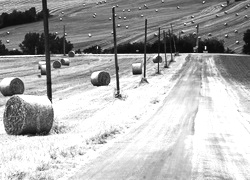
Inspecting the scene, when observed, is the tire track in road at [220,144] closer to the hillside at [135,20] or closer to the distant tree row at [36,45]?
the hillside at [135,20]

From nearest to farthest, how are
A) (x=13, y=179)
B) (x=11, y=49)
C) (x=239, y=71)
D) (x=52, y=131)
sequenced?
(x=13, y=179) → (x=52, y=131) → (x=239, y=71) → (x=11, y=49)

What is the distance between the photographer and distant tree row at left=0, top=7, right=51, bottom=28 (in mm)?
144250

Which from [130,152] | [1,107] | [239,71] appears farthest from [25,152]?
[239,71]

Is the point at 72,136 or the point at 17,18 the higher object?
the point at 17,18

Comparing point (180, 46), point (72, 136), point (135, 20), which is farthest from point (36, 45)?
point (72, 136)

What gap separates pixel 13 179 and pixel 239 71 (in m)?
50.1

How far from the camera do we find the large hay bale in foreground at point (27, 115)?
15.5 meters

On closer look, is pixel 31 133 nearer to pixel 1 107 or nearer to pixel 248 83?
pixel 1 107

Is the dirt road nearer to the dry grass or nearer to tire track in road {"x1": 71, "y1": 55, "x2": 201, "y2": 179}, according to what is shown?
tire track in road {"x1": 71, "y1": 55, "x2": 201, "y2": 179}

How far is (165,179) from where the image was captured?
1010 centimetres

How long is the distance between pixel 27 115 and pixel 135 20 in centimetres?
11942

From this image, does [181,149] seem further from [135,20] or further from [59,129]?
[135,20]

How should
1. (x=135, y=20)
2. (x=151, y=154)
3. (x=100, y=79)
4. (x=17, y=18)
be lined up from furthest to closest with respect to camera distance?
(x=17, y=18) → (x=135, y=20) → (x=100, y=79) → (x=151, y=154)

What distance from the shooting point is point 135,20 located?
437 feet
